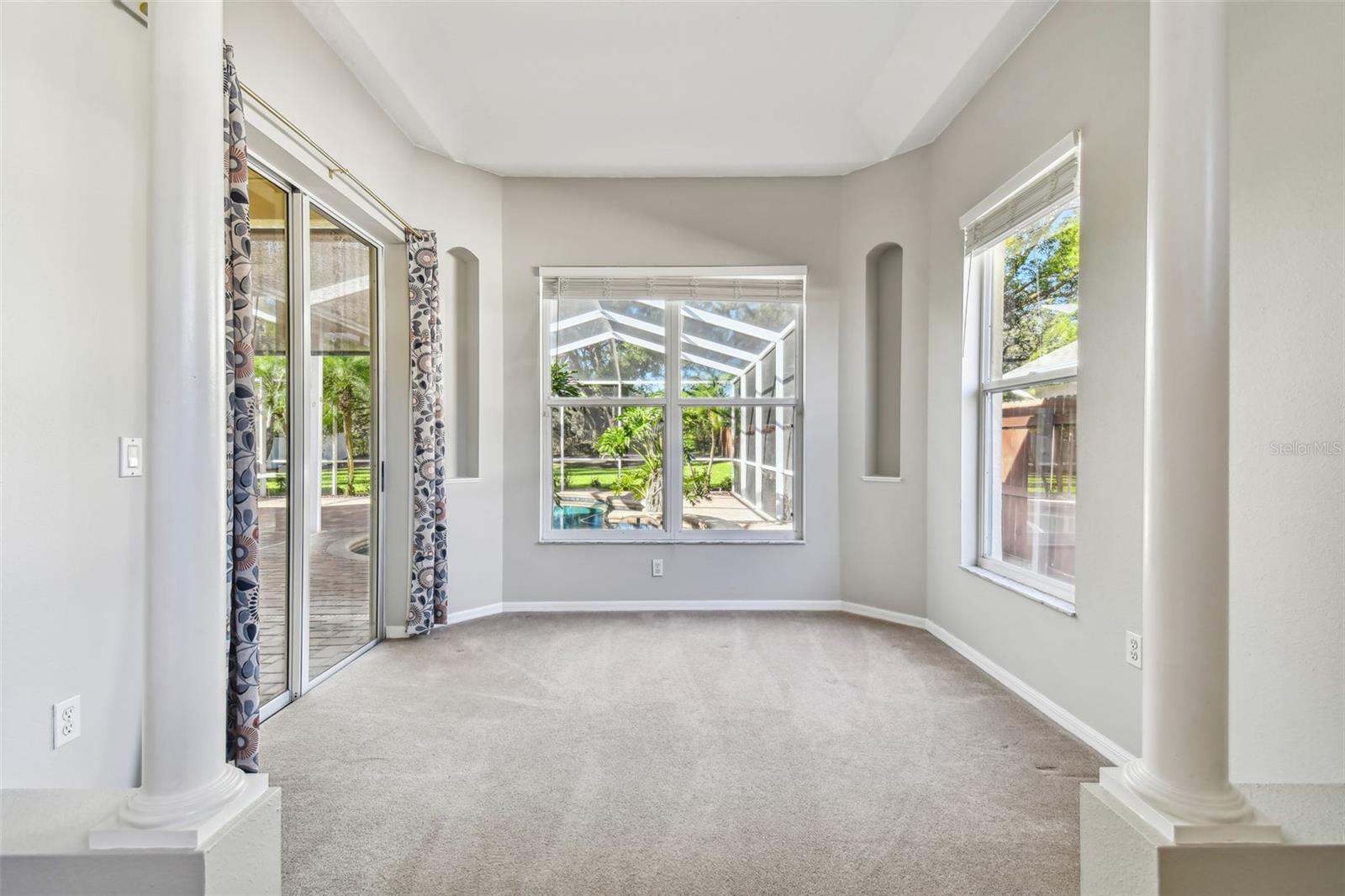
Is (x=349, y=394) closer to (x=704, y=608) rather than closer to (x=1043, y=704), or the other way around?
(x=704, y=608)

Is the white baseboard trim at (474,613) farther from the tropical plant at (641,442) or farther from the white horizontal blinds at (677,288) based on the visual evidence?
the white horizontal blinds at (677,288)

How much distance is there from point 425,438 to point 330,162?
1406 millimetres

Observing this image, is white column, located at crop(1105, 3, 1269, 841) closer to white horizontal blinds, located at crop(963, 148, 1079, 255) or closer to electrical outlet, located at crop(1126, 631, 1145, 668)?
electrical outlet, located at crop(1126, 631, 1145, 668)

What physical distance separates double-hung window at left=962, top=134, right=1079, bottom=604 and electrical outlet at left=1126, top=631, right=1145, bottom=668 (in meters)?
0.39

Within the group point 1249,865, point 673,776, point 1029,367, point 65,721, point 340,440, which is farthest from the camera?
point 340,440

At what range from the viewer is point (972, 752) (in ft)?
7.09

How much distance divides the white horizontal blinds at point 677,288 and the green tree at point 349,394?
4.13ft

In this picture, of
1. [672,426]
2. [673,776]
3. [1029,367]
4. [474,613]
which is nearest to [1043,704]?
[1029,367]

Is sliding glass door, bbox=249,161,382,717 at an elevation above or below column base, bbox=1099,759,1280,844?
above

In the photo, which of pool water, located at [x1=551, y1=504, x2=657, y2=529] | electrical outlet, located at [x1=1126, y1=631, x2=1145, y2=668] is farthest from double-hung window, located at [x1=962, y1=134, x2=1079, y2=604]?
pool water, located at [x1=551, y1=504, x2=657, y2=529]

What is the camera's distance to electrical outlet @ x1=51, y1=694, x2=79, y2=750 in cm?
150

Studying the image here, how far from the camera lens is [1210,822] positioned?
109 centimetres

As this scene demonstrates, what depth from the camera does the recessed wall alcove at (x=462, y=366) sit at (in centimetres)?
378

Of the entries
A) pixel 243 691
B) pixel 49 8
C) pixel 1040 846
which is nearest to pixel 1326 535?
pixel 1040 846
